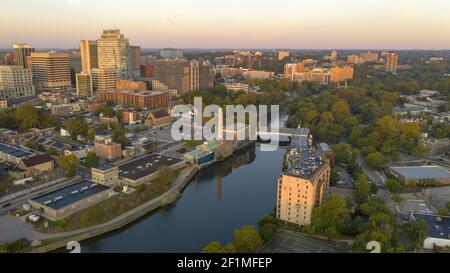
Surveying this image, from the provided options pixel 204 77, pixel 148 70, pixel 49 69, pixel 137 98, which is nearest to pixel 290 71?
pixel 204 77

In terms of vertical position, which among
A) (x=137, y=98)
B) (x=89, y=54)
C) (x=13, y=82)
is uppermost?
(x=89, y=54)

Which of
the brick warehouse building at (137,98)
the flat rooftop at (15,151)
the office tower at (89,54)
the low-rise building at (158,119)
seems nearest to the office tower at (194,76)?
the brick warehouse building at (137,98)

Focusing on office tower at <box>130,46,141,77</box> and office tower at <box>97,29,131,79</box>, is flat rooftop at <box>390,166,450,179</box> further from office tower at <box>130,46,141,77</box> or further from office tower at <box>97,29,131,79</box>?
office tower at <box>130,46,141,77</box>

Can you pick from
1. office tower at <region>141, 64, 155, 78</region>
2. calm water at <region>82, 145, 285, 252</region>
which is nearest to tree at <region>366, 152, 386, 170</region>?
calm water at <region>82, 145, 285, 252</region>

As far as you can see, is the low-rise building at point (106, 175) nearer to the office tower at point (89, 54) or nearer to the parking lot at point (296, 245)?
the parking lot at point (296, 245)

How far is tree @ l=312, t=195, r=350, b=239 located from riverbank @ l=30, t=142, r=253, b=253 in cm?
260

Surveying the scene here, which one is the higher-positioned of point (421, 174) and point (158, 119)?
point (158, 119)

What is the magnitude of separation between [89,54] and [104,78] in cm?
307

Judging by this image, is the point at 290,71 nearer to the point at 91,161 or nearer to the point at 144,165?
the point at 144,165

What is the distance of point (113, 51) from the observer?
59.5 ft

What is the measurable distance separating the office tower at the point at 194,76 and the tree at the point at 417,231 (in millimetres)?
13171

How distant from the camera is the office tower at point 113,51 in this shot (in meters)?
18.1

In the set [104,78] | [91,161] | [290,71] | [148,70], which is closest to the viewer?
[91,161]

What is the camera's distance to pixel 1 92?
602 inches
